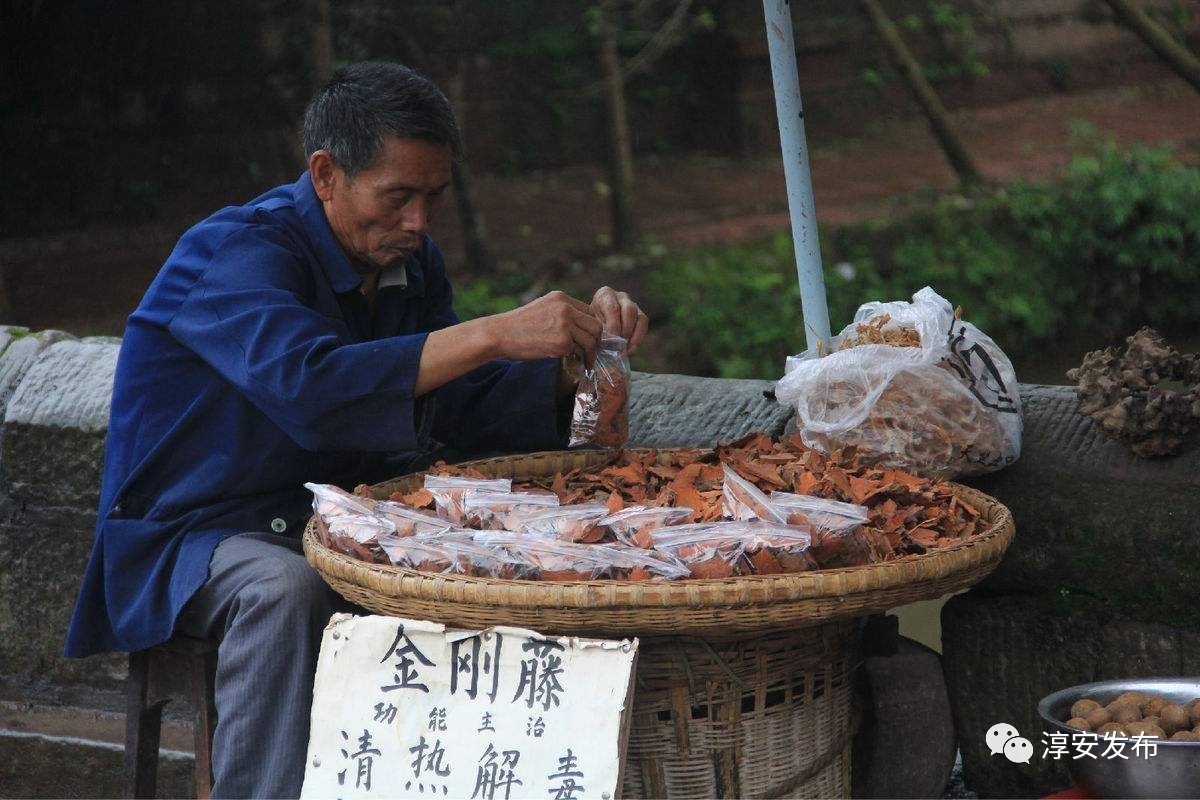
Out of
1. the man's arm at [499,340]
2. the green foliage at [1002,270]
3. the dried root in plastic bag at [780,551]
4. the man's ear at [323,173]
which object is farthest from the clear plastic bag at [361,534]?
the green foliage at [1002,270]

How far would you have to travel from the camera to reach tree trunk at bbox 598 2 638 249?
8.14 metres

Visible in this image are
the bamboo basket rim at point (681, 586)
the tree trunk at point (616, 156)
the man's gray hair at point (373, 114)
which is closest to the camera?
the bamboo basket rim at point (681, 586)

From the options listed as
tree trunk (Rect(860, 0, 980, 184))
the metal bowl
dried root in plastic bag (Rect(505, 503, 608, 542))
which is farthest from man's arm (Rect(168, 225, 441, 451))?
tree trunk (Rect(860, 0, 980, 184))

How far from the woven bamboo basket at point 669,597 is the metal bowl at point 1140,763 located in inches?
12.3

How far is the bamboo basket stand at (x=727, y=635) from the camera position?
177 cm

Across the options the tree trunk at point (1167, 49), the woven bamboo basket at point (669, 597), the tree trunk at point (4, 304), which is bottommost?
the tree trunk at point (4, 304)

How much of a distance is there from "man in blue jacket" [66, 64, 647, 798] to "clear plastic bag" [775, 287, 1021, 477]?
0.37m

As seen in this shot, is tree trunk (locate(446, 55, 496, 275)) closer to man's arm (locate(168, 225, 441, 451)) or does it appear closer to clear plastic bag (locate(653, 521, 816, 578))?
man's arm (locate(168, 225, 441, 451))

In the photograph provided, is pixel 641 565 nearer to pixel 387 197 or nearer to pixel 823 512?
pixel 823 512

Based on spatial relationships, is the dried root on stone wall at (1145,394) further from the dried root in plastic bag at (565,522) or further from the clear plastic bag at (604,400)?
the dried root in plastic bag at (565,522)

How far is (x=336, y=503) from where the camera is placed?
80.7 inches

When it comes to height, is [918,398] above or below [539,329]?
below

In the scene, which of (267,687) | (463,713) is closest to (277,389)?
(267,687)

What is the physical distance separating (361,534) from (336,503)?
106 mm
